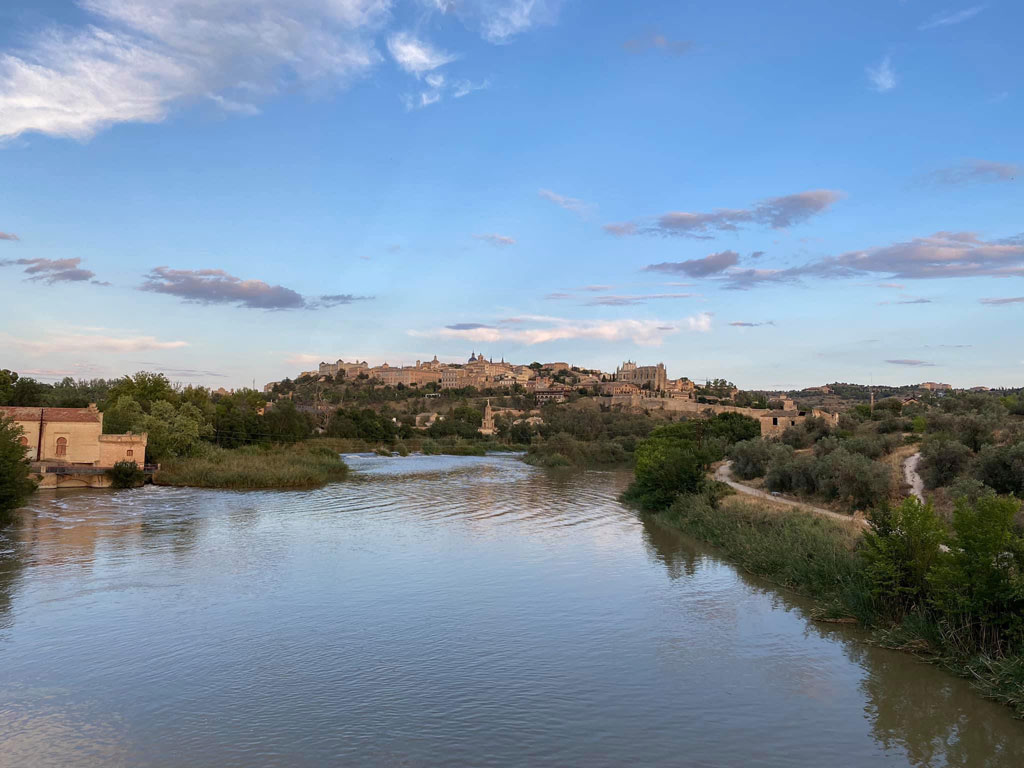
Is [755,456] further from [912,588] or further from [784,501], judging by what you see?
[912,588]

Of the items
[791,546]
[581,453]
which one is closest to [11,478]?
[791,546]

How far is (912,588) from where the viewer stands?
14.0 m

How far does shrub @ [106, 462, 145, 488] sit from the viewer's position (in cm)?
3978

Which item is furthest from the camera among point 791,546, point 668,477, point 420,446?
point 420,446

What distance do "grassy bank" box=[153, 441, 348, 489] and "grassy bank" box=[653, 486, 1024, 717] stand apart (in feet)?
92.9

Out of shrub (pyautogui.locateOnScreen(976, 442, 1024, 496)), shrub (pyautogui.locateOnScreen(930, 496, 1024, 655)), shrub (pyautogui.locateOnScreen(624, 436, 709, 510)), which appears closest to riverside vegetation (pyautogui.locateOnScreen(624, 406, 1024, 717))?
shrub (pyautogui.locateOnScreen(930, 496, 1024, 655))

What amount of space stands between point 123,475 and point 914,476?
36734 millimetres

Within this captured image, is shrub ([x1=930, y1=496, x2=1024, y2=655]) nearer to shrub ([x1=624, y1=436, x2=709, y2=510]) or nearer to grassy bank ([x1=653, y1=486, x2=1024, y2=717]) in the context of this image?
grassy bank ([x1=653, y1=486, x2=1024, y2=717])

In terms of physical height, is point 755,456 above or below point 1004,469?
below

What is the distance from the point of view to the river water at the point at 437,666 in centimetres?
1005

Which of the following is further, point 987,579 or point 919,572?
point 919,572

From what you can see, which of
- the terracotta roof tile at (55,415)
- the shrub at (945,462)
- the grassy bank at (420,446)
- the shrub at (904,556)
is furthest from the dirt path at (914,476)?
the grassy bank at (420,446)

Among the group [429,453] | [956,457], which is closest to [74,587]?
[956,457]

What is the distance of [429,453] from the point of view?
77.6 meters
